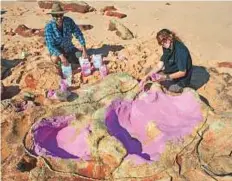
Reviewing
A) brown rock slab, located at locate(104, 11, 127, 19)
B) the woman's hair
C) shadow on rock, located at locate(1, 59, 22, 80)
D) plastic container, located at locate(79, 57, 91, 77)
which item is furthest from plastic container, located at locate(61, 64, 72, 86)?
brown rock slab, located at locate(104, 11, 127, 19)

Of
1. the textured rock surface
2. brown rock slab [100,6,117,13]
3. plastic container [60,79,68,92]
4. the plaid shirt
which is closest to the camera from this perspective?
plastic container [60,79,68,92]

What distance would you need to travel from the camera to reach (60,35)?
23.9 feet

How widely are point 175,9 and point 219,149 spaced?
5444 millimetres

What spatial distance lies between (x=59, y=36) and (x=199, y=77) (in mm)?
A: 2410

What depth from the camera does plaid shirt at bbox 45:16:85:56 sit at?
7172 mm

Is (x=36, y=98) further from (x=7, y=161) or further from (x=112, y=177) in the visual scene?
(x=112, y=177)

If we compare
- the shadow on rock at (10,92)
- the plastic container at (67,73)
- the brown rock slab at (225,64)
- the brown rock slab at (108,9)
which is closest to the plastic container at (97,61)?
the plastic container at (67,73)

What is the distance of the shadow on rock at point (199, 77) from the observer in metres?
7.11

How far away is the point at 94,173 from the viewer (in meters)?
5.26

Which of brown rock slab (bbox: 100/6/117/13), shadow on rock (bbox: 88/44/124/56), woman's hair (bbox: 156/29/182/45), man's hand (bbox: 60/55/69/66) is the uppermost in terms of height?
woman's hair (bbox: 156/29/182/45)

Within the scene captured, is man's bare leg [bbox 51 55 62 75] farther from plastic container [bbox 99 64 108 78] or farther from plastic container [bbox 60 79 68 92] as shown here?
plastic container [bbox 99 64 108 78]

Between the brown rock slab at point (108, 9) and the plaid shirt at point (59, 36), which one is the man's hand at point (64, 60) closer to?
the plaid shirt at point (59, 36)

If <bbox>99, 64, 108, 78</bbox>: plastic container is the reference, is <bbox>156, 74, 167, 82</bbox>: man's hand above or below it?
above

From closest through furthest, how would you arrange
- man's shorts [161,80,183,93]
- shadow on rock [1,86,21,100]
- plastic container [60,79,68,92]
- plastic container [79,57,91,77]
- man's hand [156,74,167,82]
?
man's shorts [161,80,183,93] → man's hand [156,74,167,82] → plastic container [60,79,68,92] → shadow on rock [1,86,21,100] → plastic container [79,57,91,77]
